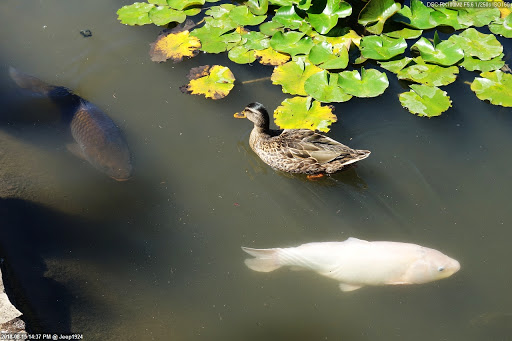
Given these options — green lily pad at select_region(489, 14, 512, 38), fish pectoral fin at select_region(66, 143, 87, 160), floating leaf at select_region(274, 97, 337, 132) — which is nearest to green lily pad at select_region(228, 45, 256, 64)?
floating leaf at select_region(274, 97, 337, 132)

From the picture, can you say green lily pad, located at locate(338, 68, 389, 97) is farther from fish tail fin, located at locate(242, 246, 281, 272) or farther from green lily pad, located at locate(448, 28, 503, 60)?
fish tail fin, located at locate(242, 246, 281, 272)

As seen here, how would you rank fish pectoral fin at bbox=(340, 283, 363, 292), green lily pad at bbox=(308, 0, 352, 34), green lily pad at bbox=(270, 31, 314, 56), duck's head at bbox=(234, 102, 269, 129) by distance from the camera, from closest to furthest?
fish pectoral fin at bbox=(340, 283, 363, 292) < duck's head at bbox=(234, 102, 269, 129) < green lily pad at bbox=(270, 31, 314, 56) < green lily pad at bbox=(308, 0, 352, 34)

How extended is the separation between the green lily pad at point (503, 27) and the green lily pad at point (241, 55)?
330cm

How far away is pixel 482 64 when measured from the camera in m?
5.81

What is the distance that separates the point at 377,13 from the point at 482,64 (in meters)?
1.48

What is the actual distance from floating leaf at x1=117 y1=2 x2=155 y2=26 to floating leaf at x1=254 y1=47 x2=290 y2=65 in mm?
1696

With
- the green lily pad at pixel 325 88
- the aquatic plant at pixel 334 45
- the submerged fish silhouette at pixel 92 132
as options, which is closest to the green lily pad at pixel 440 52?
the aquatic plant at pixel 334 45

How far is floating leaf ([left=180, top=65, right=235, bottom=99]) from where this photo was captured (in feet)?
18.3

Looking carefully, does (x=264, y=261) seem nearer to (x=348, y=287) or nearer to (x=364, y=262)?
(x=348, y=287)

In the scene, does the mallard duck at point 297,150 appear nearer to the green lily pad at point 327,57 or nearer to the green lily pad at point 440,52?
the green lily pad at point 327,57

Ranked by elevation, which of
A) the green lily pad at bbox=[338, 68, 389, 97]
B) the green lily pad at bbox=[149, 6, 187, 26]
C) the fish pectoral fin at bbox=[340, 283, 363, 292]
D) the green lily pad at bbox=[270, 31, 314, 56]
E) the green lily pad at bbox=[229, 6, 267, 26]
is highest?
the green lily pad at bbox=[149, 6, 187, 26]

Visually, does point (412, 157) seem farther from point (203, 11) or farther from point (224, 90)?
point (203, 11)

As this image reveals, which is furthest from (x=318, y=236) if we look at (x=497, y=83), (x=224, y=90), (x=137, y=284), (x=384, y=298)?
(x=497, y=83)

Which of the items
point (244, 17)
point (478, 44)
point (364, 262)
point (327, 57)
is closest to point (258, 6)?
point (244, 17)
